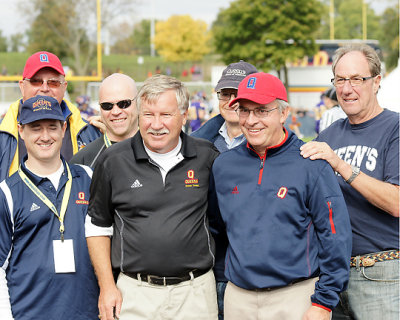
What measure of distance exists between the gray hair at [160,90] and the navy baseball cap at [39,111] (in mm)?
632

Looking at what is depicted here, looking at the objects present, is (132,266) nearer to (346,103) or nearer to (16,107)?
(346,103)

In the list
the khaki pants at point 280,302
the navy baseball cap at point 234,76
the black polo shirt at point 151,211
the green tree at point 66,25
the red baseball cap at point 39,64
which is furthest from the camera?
the green tree at point 66,25

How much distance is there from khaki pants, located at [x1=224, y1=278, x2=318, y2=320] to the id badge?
3.67 feet

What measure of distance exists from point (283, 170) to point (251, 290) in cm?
74

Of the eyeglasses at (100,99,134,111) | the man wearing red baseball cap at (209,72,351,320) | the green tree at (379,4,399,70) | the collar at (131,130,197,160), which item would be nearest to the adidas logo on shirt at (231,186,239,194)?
the man wearing red baseball cap at (209,72,351,320)

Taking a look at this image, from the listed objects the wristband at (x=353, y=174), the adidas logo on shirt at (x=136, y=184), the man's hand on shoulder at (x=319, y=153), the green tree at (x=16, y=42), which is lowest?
the adidas logo on shirt at (x=136, y=184)

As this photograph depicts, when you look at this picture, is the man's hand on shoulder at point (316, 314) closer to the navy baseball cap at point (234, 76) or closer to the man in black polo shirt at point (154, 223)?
the man in black polo shirt at point (154, 223)

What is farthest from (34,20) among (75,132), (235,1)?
(75,132)

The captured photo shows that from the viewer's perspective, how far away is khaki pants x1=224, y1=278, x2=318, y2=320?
297 centimetres

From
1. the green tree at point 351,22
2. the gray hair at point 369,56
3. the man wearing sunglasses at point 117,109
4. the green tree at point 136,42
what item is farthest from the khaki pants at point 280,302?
the green tree at point 351,22

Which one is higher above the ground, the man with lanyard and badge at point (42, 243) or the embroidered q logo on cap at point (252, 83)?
the embroidered q logo on cap at point (252, 83)

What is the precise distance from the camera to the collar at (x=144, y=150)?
10.5 ft

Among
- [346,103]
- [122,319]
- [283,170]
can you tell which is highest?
[346,103]

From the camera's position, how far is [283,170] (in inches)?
117
